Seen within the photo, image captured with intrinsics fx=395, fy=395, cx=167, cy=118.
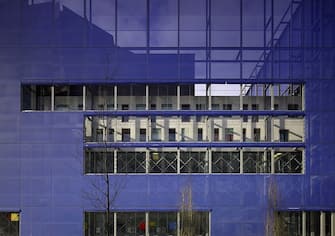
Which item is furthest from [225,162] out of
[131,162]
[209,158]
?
[131,162]

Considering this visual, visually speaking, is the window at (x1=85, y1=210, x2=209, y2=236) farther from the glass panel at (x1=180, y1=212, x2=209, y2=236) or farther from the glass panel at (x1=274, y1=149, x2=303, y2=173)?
the glass panel at (x1=274, y1=149, x2=303, y2=173)

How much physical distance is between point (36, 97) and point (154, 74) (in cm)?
503

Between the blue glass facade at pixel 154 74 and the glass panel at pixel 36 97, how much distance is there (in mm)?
285

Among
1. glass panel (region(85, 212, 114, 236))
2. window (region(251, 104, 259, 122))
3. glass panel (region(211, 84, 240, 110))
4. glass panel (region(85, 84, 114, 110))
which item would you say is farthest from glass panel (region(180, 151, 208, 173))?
glass panel (region(85, 84, 114, 110))

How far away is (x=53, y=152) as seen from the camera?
52.5 ft

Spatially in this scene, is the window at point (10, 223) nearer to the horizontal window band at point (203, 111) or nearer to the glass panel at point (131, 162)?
the glass panel at point (131, 162)

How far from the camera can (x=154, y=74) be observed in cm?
1603

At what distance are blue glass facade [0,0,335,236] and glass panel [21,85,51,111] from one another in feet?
0.94

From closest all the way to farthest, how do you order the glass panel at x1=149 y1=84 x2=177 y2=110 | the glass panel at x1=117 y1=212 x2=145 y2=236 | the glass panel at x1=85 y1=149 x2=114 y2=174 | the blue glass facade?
the blue glass facade < the glass panel at x1=117 y1=212 x2=145 y2=236 < the glass panel at x1=85 y1=149 x2=114 y2=174 < the glass panel at x1=149 y1=84 x2=177 y2=110

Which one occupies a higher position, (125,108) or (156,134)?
(125,108)

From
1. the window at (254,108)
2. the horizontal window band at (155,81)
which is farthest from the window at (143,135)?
the window at (254,108)

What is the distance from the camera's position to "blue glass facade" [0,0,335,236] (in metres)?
15.9

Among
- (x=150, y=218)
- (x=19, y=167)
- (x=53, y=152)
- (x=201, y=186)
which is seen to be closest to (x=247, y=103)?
(x=201, y=186)

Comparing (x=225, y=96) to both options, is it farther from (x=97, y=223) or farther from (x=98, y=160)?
(x=97, y=223)
